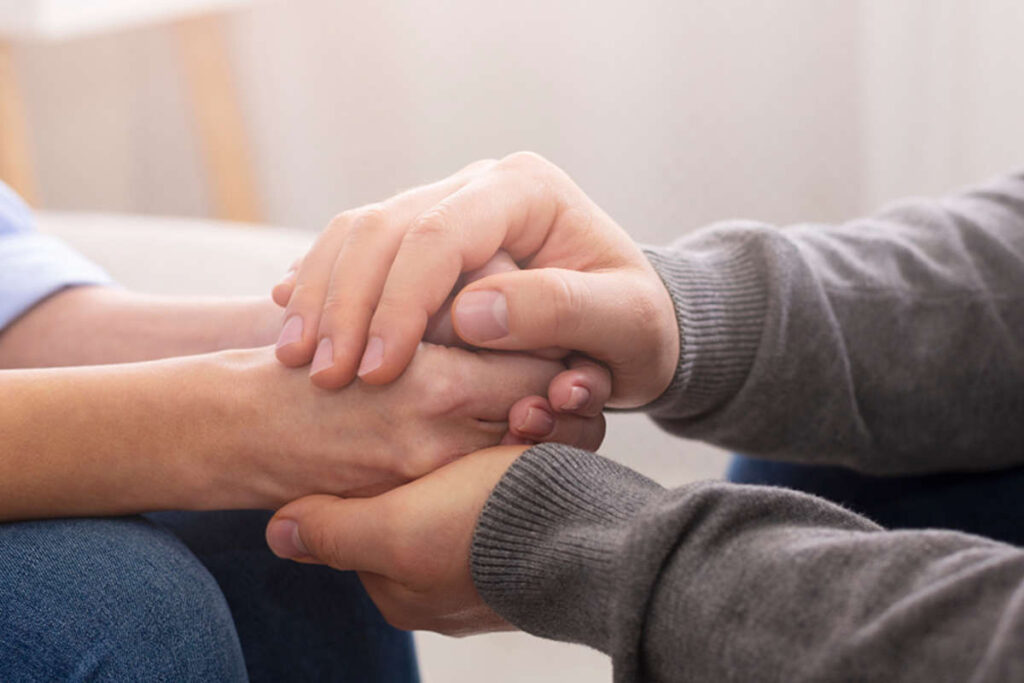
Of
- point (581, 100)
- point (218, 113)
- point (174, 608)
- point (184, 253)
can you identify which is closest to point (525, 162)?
point (174, 608)

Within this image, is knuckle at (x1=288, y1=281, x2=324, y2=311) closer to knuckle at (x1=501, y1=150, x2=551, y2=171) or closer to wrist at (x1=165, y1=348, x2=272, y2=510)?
wrist at (x1=165, y1=348, x2=272, y2=510)

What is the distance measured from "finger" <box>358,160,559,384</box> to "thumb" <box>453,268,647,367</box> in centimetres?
2

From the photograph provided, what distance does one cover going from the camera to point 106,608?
0.51 metres

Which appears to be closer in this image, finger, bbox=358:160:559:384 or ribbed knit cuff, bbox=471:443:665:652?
ribbed knit cuff, bbox=471:443:665:652

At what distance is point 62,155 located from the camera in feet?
7.43

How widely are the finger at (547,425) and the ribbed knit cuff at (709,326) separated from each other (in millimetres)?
79

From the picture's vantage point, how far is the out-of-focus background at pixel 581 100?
1.53m

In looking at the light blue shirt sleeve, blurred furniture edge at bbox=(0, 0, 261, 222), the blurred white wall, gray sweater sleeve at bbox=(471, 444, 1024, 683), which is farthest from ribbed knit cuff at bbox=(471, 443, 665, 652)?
blurred furniture edge at bbox=(0, 0, 261, 222)

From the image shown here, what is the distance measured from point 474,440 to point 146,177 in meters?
1.80

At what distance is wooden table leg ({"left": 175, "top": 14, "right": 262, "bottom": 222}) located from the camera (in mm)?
1926

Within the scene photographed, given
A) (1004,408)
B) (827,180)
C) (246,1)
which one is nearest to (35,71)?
(246,1)

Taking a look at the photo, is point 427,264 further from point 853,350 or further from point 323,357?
point 853,350

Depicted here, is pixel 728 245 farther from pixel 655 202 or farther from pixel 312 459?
pixel 655 202

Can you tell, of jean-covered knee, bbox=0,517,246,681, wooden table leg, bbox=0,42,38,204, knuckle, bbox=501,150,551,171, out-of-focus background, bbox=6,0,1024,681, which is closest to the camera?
jean-covered knee, bbox=0,517,246,681
